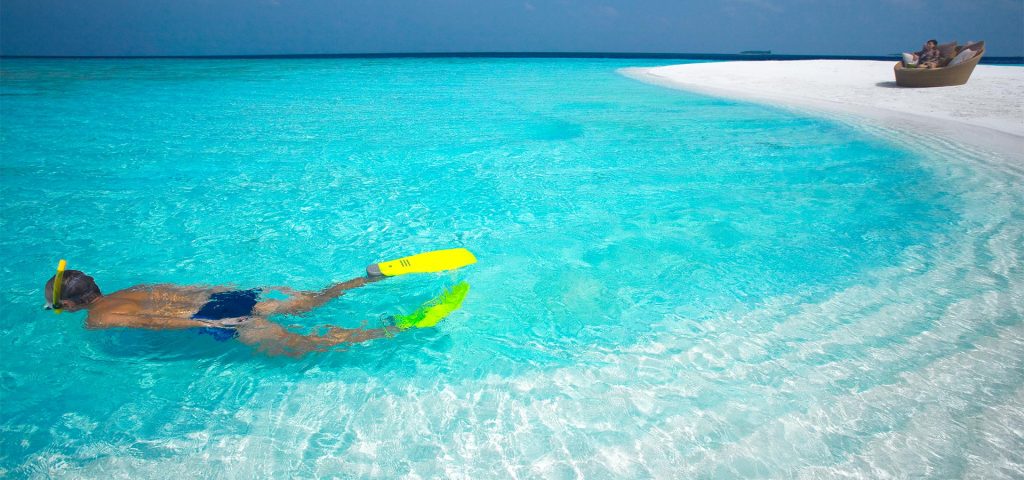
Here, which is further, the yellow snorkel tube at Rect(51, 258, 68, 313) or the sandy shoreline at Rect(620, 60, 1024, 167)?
the sandy shoreline at Rect(620, 60, 1024, 167)

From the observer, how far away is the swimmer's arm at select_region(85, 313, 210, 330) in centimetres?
370

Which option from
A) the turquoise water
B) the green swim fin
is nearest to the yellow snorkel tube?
the turquoise water

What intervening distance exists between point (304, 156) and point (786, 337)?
8.12 m

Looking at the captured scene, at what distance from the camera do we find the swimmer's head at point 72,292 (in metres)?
3.44

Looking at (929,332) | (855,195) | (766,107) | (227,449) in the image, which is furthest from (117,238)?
(766,107)

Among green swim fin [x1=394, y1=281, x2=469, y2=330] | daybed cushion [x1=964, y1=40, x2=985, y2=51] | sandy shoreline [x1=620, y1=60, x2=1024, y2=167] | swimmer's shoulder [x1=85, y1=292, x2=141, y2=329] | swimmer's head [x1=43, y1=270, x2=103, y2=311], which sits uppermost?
daybed cushion [x1=964, y1=40, x2=985, y2=51]

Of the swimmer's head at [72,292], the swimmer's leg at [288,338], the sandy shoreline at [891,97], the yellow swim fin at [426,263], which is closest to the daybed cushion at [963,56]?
the sandy shoreline at [891,97]

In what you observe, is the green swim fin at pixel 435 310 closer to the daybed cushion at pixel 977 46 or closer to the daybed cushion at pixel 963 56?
the daybed cushion at pixel 963 56

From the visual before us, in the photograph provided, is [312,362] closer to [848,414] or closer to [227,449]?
[227,449]

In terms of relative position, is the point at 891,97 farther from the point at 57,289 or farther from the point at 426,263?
the point at 57,289

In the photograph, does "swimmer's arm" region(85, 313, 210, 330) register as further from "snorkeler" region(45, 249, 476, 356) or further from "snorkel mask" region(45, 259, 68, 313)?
"snorkel mask" region(45, 259, 68, 313)

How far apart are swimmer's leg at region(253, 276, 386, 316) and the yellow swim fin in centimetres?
10

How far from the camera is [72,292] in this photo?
3.53 meters

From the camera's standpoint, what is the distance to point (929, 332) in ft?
12.3
